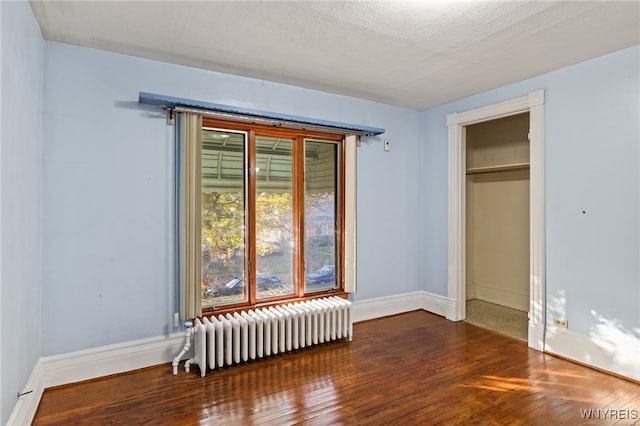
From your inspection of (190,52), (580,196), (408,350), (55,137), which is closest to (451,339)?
(408,350)

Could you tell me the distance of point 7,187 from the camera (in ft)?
6.22

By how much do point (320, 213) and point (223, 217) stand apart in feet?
3.65

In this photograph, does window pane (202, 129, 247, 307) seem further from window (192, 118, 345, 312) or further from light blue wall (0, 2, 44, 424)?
light blue wall (0, 2, 44, 424)

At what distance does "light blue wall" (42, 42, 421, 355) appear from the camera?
2.78m

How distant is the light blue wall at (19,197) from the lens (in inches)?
72.9

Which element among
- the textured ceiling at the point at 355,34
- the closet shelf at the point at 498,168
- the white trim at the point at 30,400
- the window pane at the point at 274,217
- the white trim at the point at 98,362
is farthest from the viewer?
the closet shelf at the point at 498,168

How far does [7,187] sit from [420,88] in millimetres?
3581

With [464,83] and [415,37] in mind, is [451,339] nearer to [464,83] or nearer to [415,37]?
[464,83]

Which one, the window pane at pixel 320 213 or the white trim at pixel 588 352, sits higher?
the window pane at pixel 320 213

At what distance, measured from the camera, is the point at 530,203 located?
141 inches

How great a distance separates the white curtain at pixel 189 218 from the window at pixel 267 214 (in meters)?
0.07

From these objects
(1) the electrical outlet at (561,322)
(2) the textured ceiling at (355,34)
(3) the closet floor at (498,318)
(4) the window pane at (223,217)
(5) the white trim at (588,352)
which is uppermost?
(2) the textured ceiling at (355,34)

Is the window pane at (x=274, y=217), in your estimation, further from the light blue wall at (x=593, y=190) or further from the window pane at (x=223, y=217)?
the light blue wall at (x=593, y=190)

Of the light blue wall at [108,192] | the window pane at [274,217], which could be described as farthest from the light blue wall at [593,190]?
the light blue wall at [108,192]
